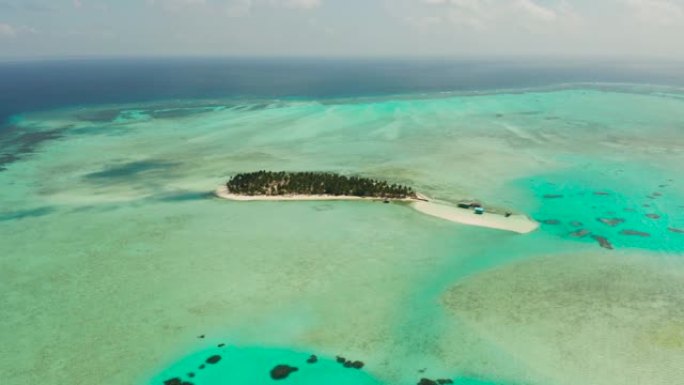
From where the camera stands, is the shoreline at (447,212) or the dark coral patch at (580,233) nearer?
the dark coral patch at (580,233)

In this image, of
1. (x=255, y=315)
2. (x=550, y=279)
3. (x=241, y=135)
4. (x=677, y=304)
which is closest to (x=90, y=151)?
(x=241, y=135)

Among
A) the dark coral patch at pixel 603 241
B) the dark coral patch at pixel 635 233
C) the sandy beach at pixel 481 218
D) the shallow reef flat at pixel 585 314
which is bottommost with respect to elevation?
the shallow reef flat at pixel 585 314

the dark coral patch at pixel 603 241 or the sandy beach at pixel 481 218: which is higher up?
the sandy beach at pixel 481 218

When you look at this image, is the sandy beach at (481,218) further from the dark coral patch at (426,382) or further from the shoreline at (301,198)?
the dark coral patch at (426,382)

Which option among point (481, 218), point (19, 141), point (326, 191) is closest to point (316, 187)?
point (326, 191)

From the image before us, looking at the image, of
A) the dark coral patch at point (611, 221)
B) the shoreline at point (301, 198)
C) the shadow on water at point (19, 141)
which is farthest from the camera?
the shadow on water at point (19, 141)

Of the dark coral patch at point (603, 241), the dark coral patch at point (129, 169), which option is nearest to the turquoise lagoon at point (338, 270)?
the dark coral patch at point (129, 169)

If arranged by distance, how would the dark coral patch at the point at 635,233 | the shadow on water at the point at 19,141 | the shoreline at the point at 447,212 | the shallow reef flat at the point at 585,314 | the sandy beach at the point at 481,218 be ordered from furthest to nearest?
1. the shadow on water at the point at 19,141
2. the shoreline at the point at 447,212
3. the sandy beach at the point at 481,218
4. the dark coral patch at the point at 635,233
5. the shallow reef flat at the point at 585,314

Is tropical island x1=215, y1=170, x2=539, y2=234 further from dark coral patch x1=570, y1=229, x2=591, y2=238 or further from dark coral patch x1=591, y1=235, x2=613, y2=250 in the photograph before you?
dark coral patch x1=591, y1=235, x2=613, y2=250
